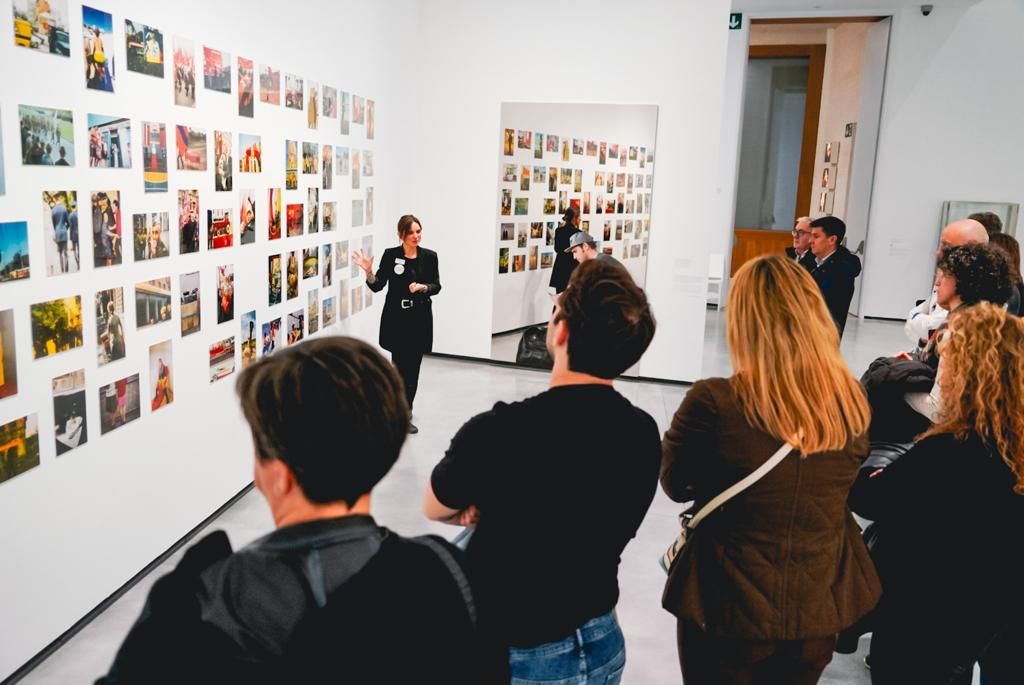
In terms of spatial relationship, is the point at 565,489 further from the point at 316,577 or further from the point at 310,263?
the point at 310,263

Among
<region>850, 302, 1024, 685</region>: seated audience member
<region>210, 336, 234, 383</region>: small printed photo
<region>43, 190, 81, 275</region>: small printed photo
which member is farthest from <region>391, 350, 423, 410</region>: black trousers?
<region>850, 302, 1024, 685</region>: seated audience member

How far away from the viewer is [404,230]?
6.45 meters

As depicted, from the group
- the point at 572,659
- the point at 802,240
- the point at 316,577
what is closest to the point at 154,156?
the point at 572,659

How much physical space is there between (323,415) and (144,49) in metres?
3.44

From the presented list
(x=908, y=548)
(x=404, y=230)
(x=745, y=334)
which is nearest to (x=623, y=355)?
(x=745, y=334)

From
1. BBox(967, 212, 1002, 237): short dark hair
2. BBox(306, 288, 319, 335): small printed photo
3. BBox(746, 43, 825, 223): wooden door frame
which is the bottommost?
BBox(306, 288, 319, 335): small printed photo

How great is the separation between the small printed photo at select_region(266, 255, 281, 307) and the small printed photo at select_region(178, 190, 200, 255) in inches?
35.0

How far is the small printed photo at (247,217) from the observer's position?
489cm

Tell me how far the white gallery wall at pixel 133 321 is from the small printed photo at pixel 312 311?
7cm

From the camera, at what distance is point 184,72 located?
4.21 metres

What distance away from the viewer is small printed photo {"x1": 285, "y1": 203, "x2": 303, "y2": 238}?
218 inches

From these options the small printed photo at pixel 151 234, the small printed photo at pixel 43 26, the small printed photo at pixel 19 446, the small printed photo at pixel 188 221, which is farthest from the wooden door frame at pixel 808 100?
the small printed photo at pixel 19 446

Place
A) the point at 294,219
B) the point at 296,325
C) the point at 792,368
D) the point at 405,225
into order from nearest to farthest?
the point at 792,368, the point at 294,219, the point at 296,325, the point at 405,225

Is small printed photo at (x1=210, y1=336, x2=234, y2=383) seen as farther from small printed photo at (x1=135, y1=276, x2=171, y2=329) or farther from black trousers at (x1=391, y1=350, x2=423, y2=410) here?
black trousers at (x1=391, y1=350, x2=423, y2=410)
